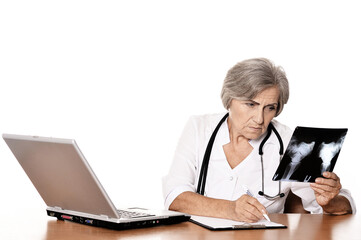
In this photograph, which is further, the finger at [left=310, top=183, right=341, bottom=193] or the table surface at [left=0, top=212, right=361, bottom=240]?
the finger at [left=310, top=183, right=341, bottom=193]

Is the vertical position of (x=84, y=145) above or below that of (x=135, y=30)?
below

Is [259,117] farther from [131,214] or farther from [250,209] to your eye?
[131,214]

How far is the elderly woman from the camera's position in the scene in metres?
2.43

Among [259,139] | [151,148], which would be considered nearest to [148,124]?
[151,148]

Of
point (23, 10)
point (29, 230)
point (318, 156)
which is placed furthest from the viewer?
point (23, 10)

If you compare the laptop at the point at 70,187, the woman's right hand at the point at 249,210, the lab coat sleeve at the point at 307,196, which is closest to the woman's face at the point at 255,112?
the lab coat sleeve at the point at 307,196

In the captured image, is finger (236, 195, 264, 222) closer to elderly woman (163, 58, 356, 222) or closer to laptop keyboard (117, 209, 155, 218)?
elderly woman (163, 58, 356, 222)

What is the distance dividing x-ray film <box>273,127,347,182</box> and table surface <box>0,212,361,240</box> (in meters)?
0.19

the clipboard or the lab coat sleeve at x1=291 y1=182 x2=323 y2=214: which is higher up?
the clipboard

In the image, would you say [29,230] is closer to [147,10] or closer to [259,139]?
[259,139]

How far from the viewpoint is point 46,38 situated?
4402 mm

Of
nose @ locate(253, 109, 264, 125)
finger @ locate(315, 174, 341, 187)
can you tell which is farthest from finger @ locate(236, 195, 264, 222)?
nose @ locate(253, 109, 264, 125)

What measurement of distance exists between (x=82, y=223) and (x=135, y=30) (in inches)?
109

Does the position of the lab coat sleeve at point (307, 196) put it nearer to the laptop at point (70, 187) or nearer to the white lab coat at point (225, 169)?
the white lab coat at point (225, 169)
